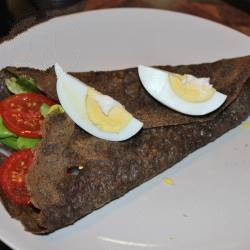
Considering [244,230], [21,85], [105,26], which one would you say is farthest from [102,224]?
[105,26]

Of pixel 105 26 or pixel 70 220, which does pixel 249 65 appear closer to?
pixel 105 26

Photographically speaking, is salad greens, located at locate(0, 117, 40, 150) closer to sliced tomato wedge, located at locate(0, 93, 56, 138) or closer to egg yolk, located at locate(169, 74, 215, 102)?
sliced tomato wedge, located at locate(0, 93, 56, 138)

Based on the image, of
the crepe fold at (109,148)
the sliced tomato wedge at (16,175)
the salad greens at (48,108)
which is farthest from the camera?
the salad greens at (48,108)

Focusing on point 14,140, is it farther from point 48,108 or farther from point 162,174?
point 162,174

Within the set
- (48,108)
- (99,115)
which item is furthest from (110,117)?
(48,108)

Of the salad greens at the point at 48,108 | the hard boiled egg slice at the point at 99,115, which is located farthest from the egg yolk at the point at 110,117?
the salad greens at the point at 48,108

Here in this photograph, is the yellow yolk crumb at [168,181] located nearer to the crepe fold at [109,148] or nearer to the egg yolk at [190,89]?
the crepe fold at [109,148]

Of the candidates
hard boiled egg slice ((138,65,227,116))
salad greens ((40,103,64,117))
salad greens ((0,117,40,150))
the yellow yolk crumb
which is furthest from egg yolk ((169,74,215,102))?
salad greens ((0,117,40,150))
